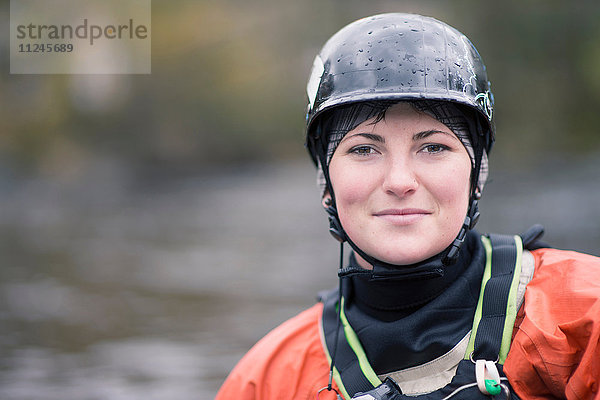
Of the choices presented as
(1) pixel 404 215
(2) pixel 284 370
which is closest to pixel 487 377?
(1) pixel 404 215

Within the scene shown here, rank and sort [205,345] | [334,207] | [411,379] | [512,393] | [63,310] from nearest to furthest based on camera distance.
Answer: [512,393] → [411,379] → [334,207] → [205,345] → [63,310]

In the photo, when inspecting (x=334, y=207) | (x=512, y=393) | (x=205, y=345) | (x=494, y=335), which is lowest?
(x=205, y=345)

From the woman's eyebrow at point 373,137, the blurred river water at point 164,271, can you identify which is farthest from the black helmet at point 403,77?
the blurred river water at point 164,271

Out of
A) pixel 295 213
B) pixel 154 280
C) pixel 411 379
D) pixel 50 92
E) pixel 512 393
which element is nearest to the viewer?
pixel 512 393

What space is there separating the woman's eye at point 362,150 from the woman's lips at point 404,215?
0.22 meters

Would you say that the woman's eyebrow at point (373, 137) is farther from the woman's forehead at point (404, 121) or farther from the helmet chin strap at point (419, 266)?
the helmet chin strap at point (419, 266)

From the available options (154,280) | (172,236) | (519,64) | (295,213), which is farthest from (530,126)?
(154,280)

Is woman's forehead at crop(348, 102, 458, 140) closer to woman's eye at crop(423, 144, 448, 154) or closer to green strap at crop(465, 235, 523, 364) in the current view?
woman's eye at crop(423, 144, 448, 154)

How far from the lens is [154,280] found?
946 cm

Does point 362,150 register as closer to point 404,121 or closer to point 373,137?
point 373,137

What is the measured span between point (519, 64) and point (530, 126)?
7.71 feet

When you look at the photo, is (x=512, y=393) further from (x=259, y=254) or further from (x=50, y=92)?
(x=50, y=92)

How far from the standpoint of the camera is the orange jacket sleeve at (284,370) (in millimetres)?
2596

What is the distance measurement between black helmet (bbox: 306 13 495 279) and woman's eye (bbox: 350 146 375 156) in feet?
0.53
